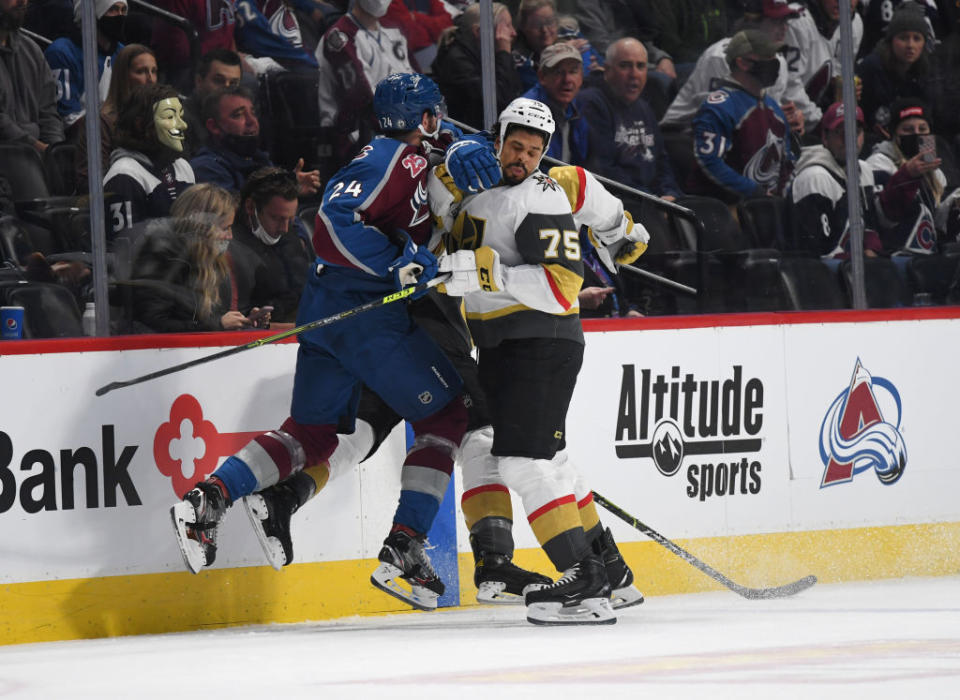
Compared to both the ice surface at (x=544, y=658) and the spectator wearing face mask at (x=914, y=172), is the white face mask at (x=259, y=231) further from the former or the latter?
the spectator wearing face mask at (x=914, y=172)

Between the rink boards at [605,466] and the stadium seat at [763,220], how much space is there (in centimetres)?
39

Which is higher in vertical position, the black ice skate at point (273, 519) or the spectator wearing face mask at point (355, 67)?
the spectator wearing face mask at point (355, 67)

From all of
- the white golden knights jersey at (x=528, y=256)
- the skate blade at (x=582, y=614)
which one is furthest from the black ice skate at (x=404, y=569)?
the white golden knights jersey at (x=528, y=256)

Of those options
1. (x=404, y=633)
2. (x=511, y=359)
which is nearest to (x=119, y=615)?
(x=404, y=633)

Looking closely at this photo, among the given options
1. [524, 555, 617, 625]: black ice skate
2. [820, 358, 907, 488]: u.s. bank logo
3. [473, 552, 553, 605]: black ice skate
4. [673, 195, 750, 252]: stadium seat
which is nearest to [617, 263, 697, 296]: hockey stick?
[673, 195, 750, 252]: stadium seat

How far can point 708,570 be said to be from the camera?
436 centimetres

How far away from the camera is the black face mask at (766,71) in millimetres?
5508

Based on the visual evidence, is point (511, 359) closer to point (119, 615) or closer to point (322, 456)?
point (322, 456)

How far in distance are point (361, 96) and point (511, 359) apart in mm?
1286

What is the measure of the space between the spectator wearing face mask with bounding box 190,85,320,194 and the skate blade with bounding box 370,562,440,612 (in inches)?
51.8

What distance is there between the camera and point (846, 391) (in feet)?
16.8

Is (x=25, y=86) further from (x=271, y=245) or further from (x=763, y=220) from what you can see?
(x=763, y=220)

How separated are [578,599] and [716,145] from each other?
2.12m

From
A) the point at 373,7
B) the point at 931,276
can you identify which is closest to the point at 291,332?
the point at 373,7
